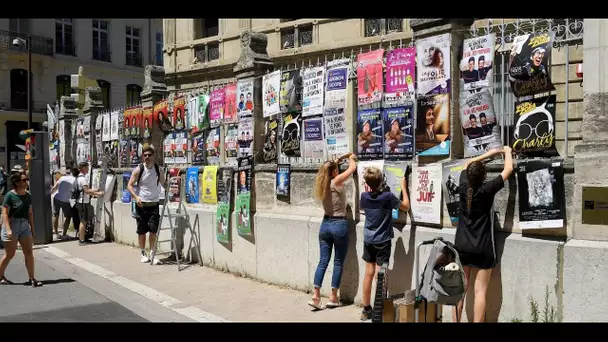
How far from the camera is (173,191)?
10.1 meters

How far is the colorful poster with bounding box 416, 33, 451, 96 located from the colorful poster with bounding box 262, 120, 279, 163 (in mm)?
2598

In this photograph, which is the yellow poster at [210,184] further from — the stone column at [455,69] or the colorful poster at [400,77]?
the stone column at [455,69]

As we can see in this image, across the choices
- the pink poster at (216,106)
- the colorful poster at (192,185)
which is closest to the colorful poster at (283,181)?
the pink poster at (216,106)

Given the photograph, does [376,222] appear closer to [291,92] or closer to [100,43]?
[291,92]

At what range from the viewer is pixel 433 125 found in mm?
5926

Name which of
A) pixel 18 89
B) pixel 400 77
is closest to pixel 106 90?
pixel 18 89

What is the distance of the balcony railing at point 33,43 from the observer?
35.0m

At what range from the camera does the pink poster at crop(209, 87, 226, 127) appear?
9.07 meters

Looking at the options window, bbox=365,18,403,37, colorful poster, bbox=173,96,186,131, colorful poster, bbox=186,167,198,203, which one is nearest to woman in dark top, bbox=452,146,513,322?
colorful poster, bbox=186,167,198,203

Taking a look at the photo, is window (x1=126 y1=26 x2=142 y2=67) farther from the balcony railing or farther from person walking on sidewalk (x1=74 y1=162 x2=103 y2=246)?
person walking on sidewalk (x1=74 y1=162 x2=103 y2=246)

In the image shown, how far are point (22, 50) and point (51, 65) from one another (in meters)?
1.97

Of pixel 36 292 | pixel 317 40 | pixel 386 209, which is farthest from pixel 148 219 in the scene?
pixel 317 40

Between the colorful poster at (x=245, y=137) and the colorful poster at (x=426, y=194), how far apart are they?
302cm

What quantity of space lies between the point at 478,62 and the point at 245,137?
3.95 metres
